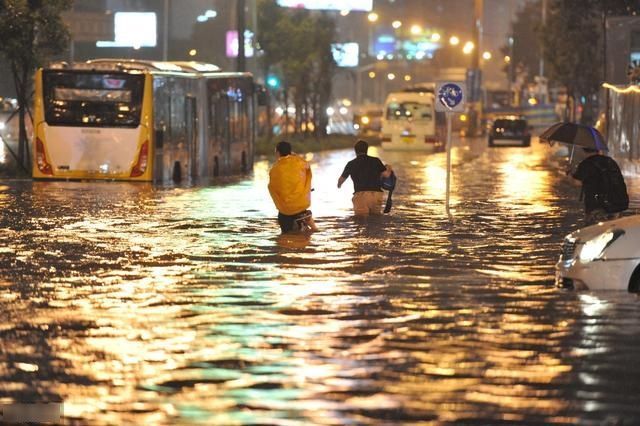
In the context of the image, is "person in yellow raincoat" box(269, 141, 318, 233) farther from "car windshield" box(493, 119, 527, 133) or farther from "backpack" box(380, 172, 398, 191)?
"car windshield" box(493, 119, 527, 133)

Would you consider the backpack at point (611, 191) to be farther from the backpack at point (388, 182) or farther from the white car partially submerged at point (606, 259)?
the white car partially submerged at point (606, 259)

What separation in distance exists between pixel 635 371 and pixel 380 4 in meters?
182

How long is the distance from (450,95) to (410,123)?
36.6 meters

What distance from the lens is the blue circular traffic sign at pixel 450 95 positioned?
25797mm

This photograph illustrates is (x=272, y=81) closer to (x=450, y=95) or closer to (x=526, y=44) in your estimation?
(x=450, y=95)

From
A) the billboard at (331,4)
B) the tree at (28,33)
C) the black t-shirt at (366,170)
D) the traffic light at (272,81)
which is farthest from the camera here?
the billboard at (331,4)

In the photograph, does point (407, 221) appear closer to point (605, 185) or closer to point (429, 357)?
point (605, 185)

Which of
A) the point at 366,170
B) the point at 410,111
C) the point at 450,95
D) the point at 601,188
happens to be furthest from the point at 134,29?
the point at 601,188

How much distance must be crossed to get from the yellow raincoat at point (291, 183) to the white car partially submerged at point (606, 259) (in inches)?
271

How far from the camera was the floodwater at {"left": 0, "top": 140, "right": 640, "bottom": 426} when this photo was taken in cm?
892

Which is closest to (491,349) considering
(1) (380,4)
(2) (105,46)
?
(2) (105,46)

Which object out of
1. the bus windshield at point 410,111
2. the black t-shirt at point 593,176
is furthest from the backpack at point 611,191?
the bus windshield at point 410,111

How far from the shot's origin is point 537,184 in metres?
36.2

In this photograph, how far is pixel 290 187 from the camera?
67.5 ft
